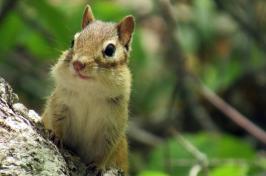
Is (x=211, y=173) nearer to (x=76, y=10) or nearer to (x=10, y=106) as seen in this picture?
(x=10, y=106)

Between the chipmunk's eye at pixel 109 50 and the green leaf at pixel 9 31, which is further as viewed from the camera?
the green leaf at pixel 9 31

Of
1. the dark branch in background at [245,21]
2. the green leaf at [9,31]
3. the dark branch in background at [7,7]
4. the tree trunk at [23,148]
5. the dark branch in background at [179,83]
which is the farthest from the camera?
the dark branch in background at [245,21]

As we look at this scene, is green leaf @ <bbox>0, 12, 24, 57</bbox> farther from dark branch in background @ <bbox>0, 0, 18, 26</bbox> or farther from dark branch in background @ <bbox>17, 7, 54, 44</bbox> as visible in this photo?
dark branch in background @ <bbox>17, 7, 54, 44</bbox>

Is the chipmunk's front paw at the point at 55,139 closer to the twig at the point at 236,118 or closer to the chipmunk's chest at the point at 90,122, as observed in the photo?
the chipmunk's chest at the point at 90,122

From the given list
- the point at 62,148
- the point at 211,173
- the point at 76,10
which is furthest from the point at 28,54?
the point at 62,148

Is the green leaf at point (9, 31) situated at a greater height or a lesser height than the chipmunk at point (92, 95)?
greater

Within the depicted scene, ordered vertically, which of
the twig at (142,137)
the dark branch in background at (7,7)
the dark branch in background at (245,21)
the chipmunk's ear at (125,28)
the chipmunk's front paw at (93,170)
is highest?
the dark branch in background at (245,21)

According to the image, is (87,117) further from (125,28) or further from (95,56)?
(125,28)

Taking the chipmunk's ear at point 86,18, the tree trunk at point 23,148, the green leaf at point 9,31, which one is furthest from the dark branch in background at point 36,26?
the tree trunk at point 23,148

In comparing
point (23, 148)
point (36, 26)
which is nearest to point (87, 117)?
point (23, 148)

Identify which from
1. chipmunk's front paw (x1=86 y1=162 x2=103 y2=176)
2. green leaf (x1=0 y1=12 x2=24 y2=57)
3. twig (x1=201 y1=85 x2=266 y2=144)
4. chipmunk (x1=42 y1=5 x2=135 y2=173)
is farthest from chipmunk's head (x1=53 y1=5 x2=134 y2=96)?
twig (x1=201 y1=85 x2=266 y2=144)
